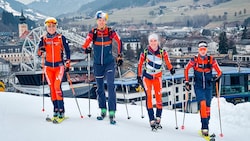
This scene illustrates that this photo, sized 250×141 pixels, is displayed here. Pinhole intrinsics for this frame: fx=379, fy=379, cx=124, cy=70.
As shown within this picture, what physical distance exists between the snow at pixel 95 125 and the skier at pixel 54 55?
0.57m

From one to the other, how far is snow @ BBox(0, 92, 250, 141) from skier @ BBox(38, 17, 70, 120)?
574mm

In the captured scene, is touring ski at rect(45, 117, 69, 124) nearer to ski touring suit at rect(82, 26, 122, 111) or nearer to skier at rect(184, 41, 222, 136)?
ski touring suit at rect(82, 26, 122, 111)

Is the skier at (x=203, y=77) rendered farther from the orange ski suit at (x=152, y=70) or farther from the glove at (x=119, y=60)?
the glove at (x=119, y=60)

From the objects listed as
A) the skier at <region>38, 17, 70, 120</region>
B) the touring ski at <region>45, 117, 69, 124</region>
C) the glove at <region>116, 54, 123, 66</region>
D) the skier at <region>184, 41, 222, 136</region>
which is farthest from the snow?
the glove at <region>116, 54, 123, 66</region>

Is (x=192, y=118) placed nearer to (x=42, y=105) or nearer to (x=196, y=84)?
(x=196, y=84)

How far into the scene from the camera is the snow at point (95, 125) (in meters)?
5.71

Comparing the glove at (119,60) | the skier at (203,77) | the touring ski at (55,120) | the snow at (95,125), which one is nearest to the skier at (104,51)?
the glove at (119,60)

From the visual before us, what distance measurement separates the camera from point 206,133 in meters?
6.34

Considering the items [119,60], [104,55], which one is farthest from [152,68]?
[104,55]

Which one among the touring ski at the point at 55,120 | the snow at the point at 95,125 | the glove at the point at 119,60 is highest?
the glove at the point at 119,60

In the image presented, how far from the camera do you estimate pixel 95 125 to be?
244 inches

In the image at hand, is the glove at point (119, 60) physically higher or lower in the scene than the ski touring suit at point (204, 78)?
higher

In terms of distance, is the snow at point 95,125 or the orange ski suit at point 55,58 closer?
the snow at point 95,125

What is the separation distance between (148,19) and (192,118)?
171 metres
